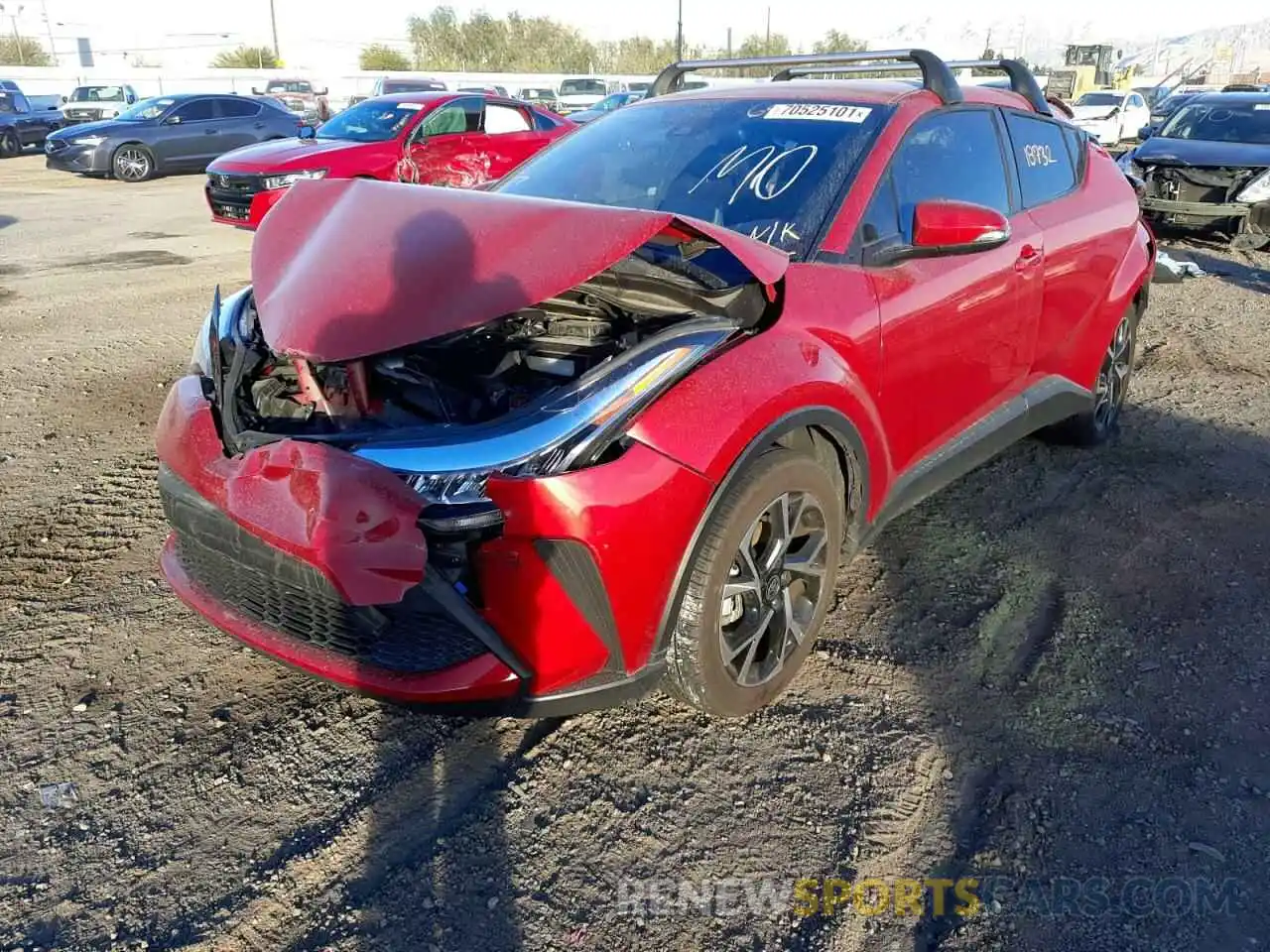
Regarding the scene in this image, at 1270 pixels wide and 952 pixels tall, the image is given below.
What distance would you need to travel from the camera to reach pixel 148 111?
17.3 meters

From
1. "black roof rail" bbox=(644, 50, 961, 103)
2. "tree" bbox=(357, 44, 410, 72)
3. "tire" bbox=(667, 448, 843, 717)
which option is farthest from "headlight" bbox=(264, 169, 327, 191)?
"tree" bbox=(357, 44, 410, 72)

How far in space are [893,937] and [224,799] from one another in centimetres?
169

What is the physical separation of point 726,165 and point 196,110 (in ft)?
57.0

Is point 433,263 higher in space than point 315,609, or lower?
higher

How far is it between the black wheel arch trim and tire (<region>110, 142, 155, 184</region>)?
57.7ft

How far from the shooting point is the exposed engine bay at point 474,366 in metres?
2.58

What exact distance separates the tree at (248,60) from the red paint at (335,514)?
6160cm

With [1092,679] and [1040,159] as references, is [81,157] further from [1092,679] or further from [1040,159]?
[1092,679]

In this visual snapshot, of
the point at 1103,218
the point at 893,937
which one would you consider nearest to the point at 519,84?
the point at 1103,218

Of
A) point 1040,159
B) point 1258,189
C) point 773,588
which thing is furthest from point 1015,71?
point 1258,189

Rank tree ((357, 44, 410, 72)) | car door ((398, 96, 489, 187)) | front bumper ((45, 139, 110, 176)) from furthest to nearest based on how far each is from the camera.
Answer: tree ((357, 44, 410, 72)) → front bumper ((45, 139, 110, 176)) → car door ((398, 96, 489, 187))

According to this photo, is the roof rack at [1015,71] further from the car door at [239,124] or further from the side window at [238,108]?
the side window at [238,108]

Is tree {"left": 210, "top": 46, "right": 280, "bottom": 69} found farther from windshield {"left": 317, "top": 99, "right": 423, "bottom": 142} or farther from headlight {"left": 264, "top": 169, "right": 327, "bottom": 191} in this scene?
headlight {"left": 264, "top": 169, "right": 327, "bottom": 191}

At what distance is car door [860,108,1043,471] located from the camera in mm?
3068
